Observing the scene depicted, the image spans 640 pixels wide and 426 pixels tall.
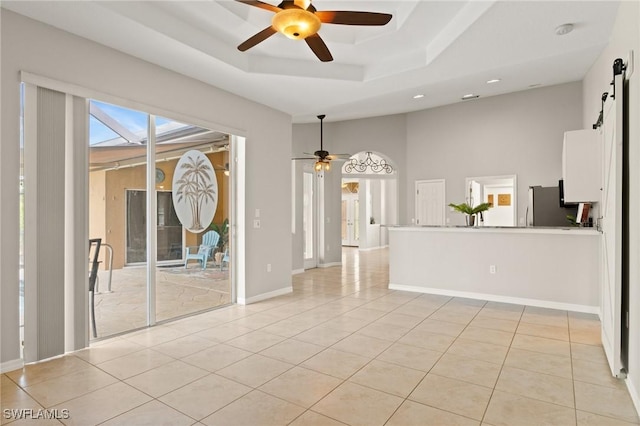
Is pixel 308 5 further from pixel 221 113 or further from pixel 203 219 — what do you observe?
pixel 203 219

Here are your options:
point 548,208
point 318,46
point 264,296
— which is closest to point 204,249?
point 264,296

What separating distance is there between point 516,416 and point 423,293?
3.54 m

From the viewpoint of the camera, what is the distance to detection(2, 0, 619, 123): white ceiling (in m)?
3.14

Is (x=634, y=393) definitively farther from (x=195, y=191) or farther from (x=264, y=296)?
(x=195, y=191)

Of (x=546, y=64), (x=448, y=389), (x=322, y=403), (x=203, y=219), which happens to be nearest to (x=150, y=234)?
(x=203, y=219)

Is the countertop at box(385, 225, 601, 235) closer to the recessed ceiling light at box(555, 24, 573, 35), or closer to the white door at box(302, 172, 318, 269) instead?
the recessed ceiling light at box(555, 24, 573, 35)

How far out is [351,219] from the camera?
47.3 feet

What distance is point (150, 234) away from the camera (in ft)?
13.2

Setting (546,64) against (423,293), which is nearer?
(546,64)

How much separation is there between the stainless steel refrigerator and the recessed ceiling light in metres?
3.16

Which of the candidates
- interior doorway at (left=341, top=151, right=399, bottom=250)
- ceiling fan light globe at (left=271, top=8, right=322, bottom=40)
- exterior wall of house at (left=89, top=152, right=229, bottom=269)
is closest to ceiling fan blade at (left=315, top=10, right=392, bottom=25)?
Result: ceiling fan light globe at (left=271, top=8, right=322, bottom=40)

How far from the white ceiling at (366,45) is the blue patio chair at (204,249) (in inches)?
77.9

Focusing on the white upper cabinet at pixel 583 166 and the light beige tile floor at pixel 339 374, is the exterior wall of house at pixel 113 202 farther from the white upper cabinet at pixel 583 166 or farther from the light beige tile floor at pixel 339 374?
the white upper cabinet at pixel 583 166

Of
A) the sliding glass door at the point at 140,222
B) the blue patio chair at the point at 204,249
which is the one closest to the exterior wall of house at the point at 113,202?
the sliding glass door at the point at 140,222
